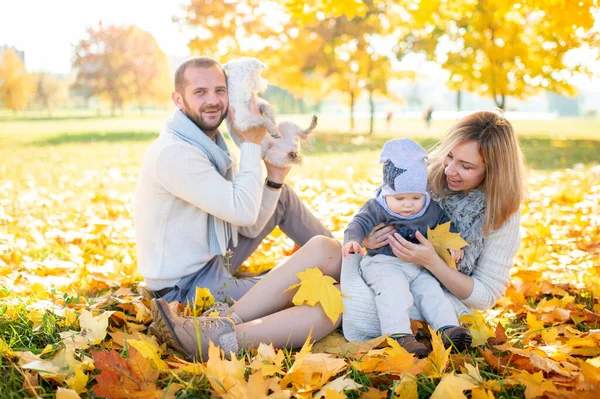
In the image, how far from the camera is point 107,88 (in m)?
43.2

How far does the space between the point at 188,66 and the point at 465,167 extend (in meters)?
1.47

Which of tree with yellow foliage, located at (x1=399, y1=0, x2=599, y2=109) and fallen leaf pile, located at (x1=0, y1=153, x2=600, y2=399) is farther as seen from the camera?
tree with yellow foliage, located at (x1=399, y1=0, x2=599, y2=109)

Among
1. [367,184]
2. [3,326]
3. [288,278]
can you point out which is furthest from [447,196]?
[367,184]

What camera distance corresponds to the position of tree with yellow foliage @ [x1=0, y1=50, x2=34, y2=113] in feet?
106

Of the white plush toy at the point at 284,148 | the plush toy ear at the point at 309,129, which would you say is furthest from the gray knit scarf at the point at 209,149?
the plush toy ear at the point at 309,129

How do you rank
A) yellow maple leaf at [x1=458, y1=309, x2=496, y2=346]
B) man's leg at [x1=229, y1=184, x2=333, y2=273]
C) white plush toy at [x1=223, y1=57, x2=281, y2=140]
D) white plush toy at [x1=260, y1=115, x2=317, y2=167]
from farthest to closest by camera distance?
1. man's leg at [x1=229, y1=184, x2=333, y2=273]
2. white plush toy at [x1=260, y1=115, x2=317, y2=167]
3. white plush toy at [x1=223, y1=57, x2=281, y2=140]
4. yellow maple leaf at [x1=458, y1=309, x2=496, y2=346]

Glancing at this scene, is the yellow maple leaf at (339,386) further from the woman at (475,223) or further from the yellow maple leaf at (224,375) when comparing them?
the woman at (475,223)

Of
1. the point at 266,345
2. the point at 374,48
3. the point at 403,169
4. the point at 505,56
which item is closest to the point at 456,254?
the point at 403,169

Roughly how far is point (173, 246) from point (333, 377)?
111 centimetres

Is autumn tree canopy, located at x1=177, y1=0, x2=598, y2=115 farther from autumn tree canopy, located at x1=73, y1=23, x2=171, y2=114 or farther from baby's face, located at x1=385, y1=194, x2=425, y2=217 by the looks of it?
autumn tree canopy, located at x1=73, y1=23, x2=171, y2=114

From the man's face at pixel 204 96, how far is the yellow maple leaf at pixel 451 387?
5.54 ft

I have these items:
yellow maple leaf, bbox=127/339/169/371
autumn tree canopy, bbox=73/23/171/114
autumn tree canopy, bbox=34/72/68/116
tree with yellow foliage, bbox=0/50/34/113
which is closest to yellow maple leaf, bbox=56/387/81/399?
yellow maple leaf, bbox=127/339/169/371

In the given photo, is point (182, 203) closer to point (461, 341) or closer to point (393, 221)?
point (393, 221)

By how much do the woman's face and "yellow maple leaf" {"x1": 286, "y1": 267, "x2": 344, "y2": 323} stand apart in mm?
748
